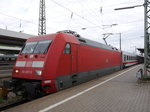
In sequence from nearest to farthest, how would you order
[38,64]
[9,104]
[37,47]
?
[9,104]
[38,64]
[37,47]

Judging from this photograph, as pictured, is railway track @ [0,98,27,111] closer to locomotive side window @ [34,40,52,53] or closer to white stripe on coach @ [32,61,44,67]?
white stripe on coach @ [32,61,44,67]

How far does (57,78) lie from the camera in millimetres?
7785

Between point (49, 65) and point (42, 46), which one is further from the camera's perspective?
point (42, 46)

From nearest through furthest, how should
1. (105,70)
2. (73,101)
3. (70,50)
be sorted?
(73,101)
(70,50)
(105,70)

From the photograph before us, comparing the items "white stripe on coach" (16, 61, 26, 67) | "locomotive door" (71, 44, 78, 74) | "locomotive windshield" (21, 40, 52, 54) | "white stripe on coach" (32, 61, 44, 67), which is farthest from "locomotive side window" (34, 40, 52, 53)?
"locomotive door" (71, 44, 78, 74)

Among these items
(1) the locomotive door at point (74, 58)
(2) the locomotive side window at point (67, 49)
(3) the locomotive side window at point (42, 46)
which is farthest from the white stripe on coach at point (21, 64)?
(1) the locomotive door at point (74, 58)

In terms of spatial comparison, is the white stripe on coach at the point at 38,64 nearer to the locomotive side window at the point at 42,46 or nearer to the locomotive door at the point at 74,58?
the locomotive side window at the point at 42,46

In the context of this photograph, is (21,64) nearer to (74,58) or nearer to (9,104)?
(9,104)

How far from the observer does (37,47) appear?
8.55m

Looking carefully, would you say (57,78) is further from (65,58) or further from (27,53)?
(27,53)

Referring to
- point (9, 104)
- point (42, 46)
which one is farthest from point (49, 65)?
point (9, 104)

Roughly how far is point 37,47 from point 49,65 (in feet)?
4.83

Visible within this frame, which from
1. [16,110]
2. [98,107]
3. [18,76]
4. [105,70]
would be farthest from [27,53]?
[105,70]

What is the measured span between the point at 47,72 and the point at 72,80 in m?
2.06
